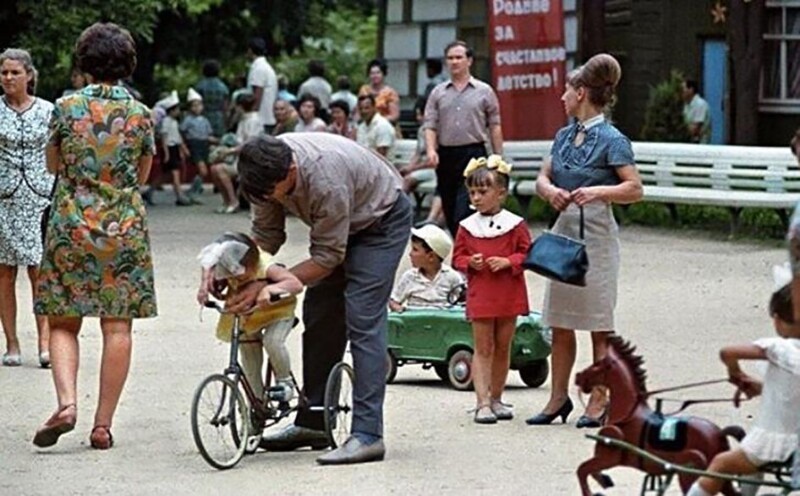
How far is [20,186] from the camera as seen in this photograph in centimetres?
1326

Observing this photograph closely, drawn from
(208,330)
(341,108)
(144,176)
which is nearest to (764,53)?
(341,108)

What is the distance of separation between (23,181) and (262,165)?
14.2ft

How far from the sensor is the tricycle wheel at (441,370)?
12745mm

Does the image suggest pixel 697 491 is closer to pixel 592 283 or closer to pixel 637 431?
pixel 637 431

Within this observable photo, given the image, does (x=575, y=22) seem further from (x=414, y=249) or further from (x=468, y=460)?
(x=468, y=460)

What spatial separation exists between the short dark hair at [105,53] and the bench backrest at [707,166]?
1239 cm

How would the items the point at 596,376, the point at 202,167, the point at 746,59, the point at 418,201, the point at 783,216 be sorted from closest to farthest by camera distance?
the point at 596,376, the point at 783,216, the point at 418,201, the point at 746,59, the point at 202,167

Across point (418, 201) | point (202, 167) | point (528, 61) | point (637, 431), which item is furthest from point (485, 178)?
point (202, 167)

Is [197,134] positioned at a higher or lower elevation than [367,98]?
lower

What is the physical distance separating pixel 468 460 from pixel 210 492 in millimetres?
1323

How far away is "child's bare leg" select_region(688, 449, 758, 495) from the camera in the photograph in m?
7.49

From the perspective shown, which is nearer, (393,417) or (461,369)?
(393,417)

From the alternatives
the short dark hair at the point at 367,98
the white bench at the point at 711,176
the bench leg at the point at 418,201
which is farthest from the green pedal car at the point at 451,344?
the bench leg at the point at 418,201

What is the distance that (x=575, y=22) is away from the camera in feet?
102
